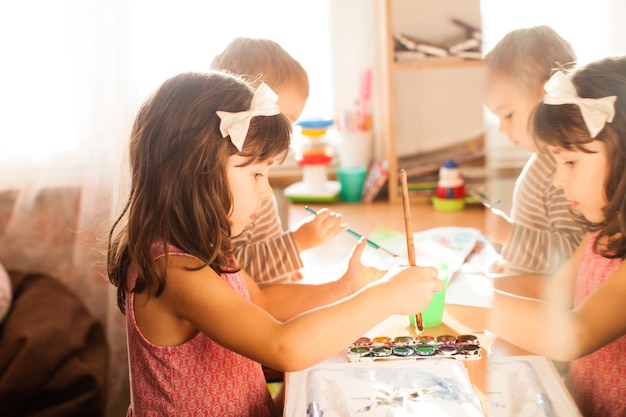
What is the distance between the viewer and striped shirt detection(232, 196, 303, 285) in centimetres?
109

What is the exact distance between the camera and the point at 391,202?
5.15 feet

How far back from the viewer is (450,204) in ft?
4.78

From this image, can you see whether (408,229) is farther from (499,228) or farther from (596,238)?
(499,228)

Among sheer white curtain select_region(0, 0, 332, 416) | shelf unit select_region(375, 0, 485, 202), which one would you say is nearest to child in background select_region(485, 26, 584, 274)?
shelf unit select_region(375, 0, 485, 202)

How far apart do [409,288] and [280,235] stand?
40 centimetres

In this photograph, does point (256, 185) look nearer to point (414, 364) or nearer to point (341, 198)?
point (414, 364)

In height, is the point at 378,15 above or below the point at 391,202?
above

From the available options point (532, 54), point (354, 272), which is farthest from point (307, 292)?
point (532, 54)

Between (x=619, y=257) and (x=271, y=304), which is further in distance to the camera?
(x=271, y=304)

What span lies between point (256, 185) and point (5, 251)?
1087 millimetres

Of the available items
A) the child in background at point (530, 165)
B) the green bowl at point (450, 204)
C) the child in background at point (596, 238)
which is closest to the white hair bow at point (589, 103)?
the child in background at point (596, 238)

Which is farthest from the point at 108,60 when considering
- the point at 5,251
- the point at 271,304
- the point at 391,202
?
the point at 271,304

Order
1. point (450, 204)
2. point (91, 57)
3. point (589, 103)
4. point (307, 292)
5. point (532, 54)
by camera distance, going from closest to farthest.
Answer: point (589, 103) → point (532, 54) → point (307, 292) → point (450, 204) → point (91, 57)

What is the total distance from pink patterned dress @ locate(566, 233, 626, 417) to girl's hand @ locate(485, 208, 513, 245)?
283 millimetres
